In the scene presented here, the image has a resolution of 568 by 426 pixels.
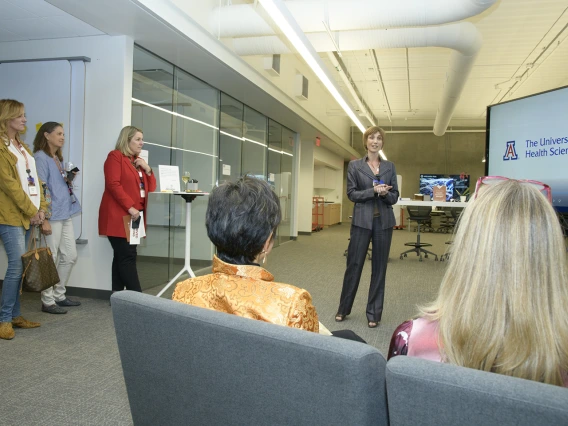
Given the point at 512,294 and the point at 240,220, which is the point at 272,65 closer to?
the point at 240,220

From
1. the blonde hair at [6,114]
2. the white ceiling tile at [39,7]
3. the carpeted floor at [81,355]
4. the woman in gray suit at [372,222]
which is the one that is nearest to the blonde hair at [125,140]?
the blonde hair at [6,114]

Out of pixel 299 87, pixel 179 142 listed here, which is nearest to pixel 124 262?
pixel 179 142

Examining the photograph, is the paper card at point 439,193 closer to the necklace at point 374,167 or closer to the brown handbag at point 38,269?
the necklace at point 374,167

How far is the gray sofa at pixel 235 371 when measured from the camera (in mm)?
778

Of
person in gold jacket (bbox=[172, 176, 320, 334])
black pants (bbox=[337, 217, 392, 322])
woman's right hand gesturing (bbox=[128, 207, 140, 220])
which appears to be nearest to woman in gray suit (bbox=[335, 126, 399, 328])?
black pants (bbox=[337, 217, 392, 322])

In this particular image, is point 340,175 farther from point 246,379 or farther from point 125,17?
point 246,379

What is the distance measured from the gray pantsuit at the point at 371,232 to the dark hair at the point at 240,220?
2.28 meters

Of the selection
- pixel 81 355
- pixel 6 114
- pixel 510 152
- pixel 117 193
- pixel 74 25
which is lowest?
pixel 81 355

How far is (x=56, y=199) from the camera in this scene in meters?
3.64

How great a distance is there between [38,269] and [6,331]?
0.47 m

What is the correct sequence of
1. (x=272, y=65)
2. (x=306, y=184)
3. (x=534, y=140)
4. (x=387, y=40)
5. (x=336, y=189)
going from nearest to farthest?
1. (x=534, y=140)
2. (x=387, y=40)
3. (x=272, y=65)
4. (x=306, y=184)
5. (x=336, y=189)

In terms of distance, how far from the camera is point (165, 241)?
16.6ft

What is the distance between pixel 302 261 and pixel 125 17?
15.0ft

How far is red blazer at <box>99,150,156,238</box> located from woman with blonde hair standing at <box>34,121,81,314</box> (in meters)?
0.30
